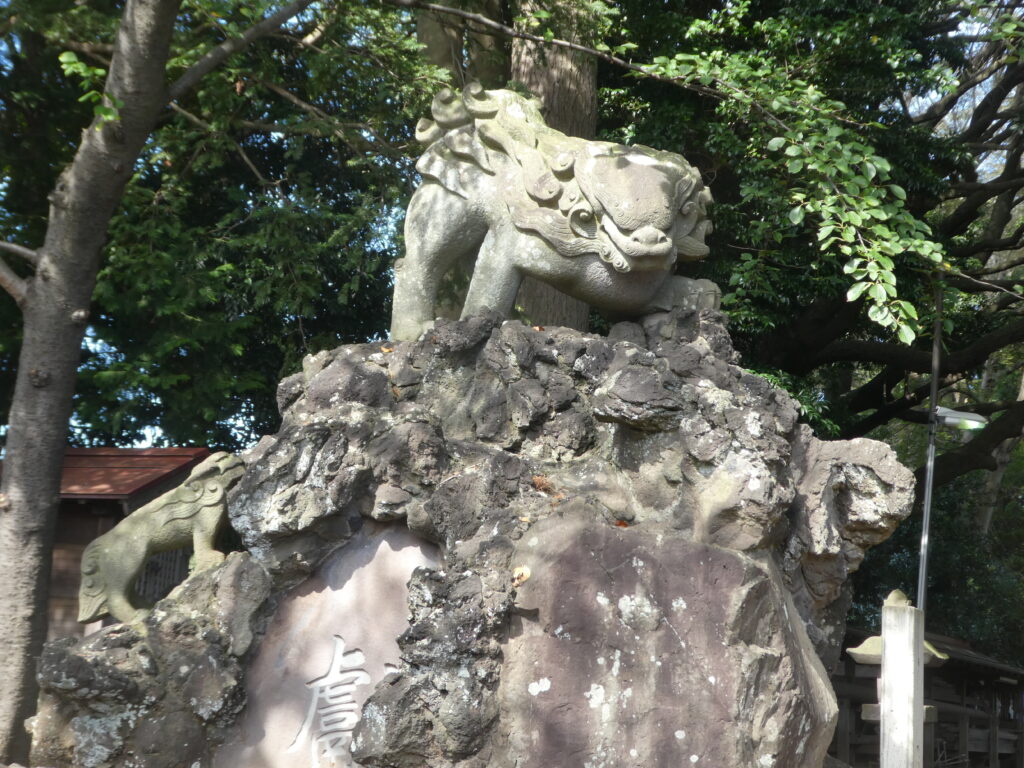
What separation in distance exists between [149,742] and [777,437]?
→ 244 cm

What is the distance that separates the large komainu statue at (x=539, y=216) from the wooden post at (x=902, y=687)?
60.7 inches

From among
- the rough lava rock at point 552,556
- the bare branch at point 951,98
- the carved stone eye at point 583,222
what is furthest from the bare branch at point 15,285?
the bare branch at point 951,98

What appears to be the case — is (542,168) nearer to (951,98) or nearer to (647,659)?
(647,659)

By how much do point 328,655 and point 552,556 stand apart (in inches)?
37.1

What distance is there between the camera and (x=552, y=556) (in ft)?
11.0

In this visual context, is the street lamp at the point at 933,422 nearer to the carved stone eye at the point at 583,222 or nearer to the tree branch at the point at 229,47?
the carved stone eye at the point at 583,222

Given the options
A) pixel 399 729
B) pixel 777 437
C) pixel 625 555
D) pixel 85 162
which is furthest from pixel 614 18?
pixel 399 729

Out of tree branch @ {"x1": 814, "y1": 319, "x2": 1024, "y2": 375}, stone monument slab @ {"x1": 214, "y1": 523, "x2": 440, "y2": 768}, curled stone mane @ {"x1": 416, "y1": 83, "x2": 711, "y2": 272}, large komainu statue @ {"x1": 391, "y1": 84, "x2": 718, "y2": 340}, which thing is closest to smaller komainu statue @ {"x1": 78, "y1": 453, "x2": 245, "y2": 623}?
stone monument slab @ {"x1": 214, "y1": 523, "x2": 440, "y2": 768}

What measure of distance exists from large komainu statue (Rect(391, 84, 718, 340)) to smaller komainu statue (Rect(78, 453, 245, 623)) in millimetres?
1076

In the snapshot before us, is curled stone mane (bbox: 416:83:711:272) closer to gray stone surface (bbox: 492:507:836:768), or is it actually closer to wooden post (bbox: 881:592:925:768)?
gray stone surface (bbox: 492:507:836:768)

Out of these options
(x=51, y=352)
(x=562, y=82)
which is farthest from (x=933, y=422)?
(x=51, y=352)

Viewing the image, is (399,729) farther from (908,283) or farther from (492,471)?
(908,283)

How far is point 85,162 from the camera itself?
4.93 m

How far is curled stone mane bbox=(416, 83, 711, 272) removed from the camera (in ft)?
14.0
